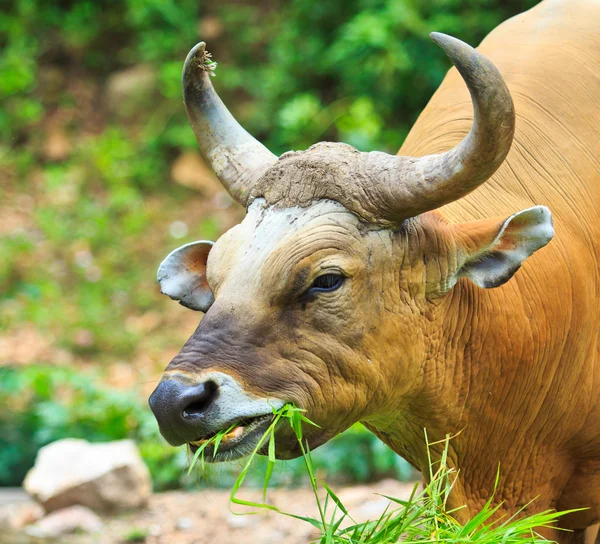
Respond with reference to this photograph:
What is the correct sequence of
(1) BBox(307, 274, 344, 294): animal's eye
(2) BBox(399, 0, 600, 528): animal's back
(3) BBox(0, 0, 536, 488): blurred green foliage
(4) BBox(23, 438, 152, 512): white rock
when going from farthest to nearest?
(3) BBox(0, 0, 536, 488): blurred green foliage, (4) BBox(23, 438, 152, 512): white rock, (2) BBox(399, 0, 600, 528): animal's back, (1) BBox(307, 274, 344, 294): animal's eye

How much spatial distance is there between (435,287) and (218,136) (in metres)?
1.15

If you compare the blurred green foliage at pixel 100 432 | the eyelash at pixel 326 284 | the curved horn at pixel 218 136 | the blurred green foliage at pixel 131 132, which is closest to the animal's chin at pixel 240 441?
the eyelash at pixel 326 284

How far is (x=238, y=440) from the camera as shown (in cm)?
328

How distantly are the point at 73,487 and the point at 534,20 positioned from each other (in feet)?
14.2

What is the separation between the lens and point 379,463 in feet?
23.3

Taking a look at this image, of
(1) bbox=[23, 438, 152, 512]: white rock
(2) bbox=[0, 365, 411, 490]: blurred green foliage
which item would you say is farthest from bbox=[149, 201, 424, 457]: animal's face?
(2) bbox=[0, 365, 411, 490]: blurred green foliage

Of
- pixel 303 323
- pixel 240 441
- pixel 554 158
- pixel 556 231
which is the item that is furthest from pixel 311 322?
pixel 554 158

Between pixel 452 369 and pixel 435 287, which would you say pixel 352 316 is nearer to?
pixel 435 287

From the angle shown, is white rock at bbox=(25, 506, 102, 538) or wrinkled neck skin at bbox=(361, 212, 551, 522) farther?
white rock at bbox=(25, 506, 102, 538)

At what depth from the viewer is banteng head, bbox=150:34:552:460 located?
3.25 meters

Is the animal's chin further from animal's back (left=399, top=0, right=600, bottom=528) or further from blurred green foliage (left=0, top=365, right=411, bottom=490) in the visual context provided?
blurred green foliage (left=0, top=365, right=411, bottom=490)

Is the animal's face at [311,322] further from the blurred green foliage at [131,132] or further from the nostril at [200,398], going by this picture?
the blurred green foliage at [131,132]

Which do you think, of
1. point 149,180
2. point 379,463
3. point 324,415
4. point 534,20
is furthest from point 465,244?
point 149,180

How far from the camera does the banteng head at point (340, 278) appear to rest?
325 cm
